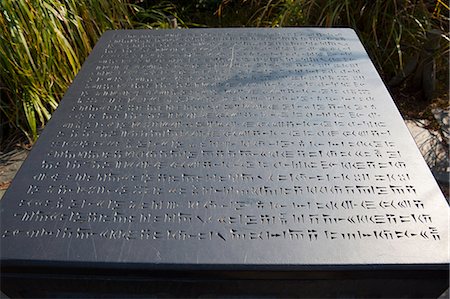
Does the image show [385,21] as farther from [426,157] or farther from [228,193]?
[228,193]

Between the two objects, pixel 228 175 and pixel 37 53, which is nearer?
pixel 228 175

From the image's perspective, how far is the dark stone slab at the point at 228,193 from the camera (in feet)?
3.34

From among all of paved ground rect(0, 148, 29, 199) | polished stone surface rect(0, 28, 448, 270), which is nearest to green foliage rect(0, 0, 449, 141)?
paved ground rect(0, 148, 29, 199)

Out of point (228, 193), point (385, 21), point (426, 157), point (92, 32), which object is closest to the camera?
point (228, 193)

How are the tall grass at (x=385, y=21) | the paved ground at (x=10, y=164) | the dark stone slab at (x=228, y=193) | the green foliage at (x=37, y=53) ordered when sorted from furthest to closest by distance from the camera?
1. the tall grass at (x=385, y=21)
2. the green foliage at (x=37, y=53)
3. the paved ground at (x=10, y=164)
4. the dark stone slab at (x=228, y=193)

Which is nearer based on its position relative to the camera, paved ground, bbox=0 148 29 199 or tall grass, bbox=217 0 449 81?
paved ground, bbox=0 148 29 199

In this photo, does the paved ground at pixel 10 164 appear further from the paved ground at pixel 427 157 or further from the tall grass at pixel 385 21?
the tall grass at pixel 385 21

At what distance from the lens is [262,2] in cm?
416

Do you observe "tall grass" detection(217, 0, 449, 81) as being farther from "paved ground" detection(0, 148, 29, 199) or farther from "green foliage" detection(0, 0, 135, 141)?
"paved ground" detection(0, 148, 29, 199)

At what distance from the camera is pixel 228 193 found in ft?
3.92

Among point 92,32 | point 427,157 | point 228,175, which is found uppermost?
point 228,175

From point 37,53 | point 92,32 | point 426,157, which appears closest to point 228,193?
point 426,157

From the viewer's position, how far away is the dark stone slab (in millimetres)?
1020

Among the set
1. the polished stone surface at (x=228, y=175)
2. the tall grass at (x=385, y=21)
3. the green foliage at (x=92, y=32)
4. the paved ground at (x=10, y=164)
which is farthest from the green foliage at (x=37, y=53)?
the tall grass at (x=385, y=21)
